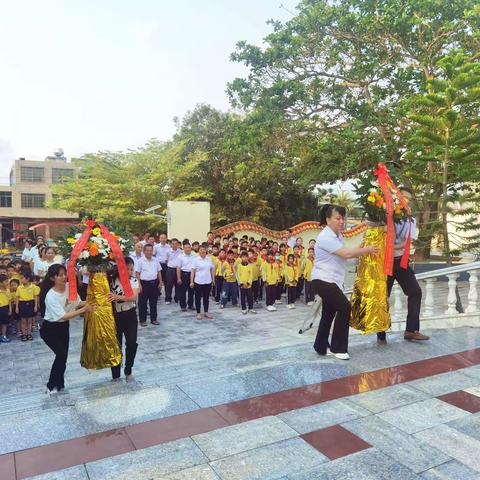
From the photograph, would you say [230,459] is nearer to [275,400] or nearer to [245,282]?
[275,400]

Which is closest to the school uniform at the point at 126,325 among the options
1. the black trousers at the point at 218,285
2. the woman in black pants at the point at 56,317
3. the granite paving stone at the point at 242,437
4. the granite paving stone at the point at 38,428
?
the woman in black pants at the point at 56,317

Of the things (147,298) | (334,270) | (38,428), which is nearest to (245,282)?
(147,298)

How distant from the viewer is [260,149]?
1511 centimetres

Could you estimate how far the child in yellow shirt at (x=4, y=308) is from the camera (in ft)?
23.1

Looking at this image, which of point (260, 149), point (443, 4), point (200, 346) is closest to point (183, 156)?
point (260, 149)

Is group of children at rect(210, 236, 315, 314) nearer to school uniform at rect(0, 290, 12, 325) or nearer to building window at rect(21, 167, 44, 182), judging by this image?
school uniform at rect(0, 290, 12, 325)

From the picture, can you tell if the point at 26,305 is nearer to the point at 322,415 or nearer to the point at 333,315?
the point at 333,315

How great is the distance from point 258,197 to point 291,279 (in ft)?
37.6

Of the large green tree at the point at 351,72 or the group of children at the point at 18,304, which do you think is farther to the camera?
the large green tree at the point at 351,72

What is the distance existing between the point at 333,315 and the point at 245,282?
4.86 m

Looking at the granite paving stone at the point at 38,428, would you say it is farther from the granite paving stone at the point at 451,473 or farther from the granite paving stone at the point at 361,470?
the granite paving stone at the point at 451,473

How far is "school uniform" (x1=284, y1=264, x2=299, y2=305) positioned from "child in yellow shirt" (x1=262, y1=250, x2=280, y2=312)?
0.86 ft

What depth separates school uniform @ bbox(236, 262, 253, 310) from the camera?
373 inches

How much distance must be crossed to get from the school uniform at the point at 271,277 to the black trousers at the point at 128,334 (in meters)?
5.52
